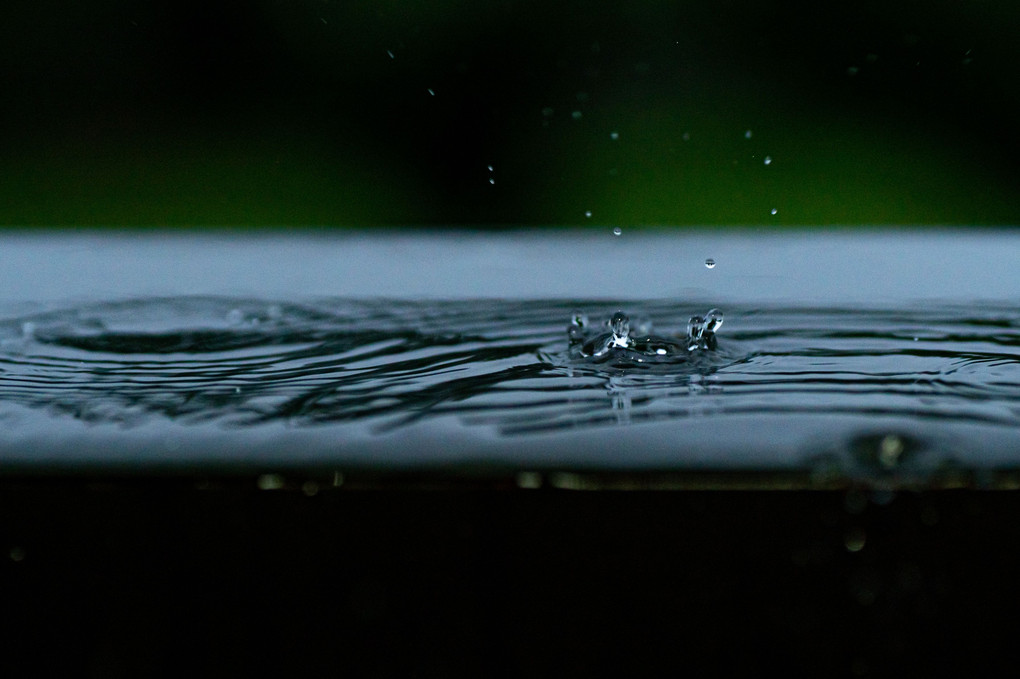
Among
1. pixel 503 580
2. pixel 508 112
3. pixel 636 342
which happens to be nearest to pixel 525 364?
pixel 636 342

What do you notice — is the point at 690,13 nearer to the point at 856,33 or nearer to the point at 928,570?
the point at 856,33

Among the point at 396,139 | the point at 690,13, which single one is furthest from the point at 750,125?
the point at 396,139

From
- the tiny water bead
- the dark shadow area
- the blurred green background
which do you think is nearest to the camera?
the dark shadow area

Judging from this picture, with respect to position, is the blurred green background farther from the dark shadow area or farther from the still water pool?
the dark shadow area

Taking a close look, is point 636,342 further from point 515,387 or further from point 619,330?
point 515,387

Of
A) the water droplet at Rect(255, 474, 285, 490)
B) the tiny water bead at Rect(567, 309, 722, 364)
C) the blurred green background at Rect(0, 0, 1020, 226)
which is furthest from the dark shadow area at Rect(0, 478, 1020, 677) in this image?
the blurred green background at Rect(0, 0, 1020, 226)

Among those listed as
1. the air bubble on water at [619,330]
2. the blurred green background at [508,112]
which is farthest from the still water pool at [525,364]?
Answer: the blurred green background at [508,112]
